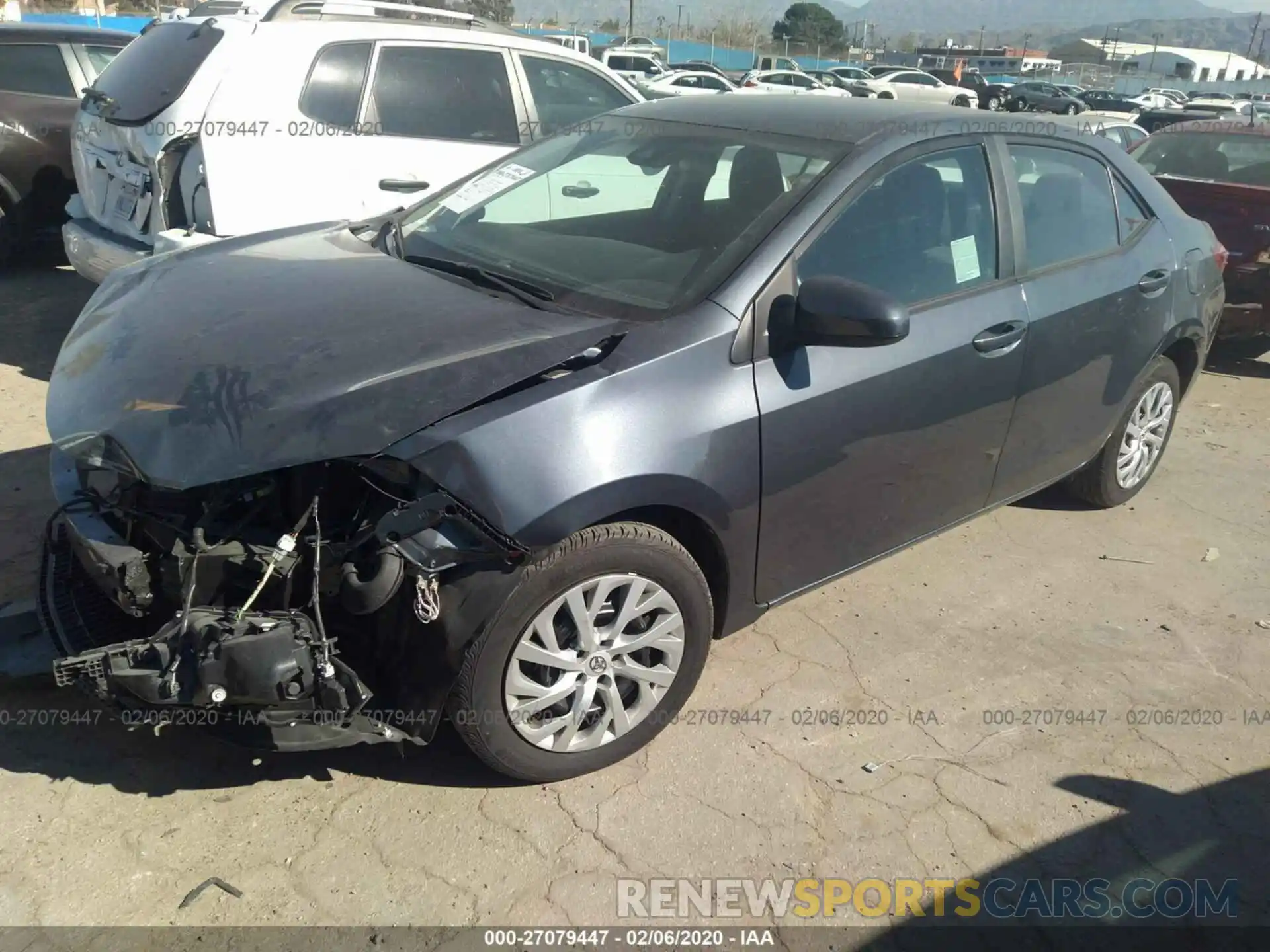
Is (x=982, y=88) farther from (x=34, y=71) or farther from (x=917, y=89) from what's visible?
(x=34, y=71)

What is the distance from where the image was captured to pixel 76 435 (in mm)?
2582

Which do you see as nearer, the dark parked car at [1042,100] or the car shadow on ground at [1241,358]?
the car shadow on ground at [1241,358]

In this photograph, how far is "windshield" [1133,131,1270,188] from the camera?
7.26 metres

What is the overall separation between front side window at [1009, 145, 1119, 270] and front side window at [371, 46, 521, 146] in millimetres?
3182

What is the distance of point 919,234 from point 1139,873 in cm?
202

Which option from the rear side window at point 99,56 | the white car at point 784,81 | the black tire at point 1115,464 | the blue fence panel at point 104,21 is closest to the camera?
the black tire at point 1115,464

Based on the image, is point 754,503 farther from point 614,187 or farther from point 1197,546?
point 1197,546

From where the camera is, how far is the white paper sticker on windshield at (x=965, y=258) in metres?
3.39

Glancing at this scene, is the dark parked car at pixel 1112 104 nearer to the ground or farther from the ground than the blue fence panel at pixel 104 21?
nearer to the ground

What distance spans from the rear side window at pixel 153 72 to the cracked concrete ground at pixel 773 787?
221cm

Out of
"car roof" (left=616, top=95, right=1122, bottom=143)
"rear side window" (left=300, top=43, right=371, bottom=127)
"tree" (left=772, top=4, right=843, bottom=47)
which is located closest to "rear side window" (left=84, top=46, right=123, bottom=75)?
"rear side window" (left=300, top=43, right=371, bottom=127)

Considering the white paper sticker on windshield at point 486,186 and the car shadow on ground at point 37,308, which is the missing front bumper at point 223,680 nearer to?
the white paper sticker on windshield at point 486,186

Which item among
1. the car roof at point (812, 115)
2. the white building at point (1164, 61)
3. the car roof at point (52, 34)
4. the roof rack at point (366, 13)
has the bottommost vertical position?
the white building at point (1164, 61)

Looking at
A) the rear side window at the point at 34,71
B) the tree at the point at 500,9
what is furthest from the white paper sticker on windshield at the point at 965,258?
the tree at the point at 500,9
